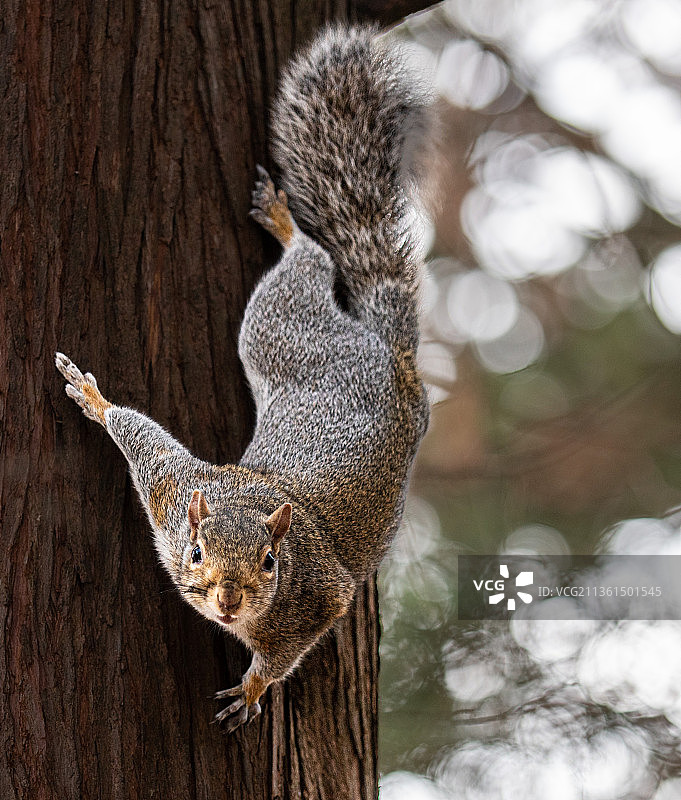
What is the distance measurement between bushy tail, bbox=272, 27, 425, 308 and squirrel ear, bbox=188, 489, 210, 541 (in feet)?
2.88

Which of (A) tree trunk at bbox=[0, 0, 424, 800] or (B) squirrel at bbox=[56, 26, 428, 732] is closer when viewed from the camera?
(A) tree trunk at bbox=[0, 0, 424, 800]

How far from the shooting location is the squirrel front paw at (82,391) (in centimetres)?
212

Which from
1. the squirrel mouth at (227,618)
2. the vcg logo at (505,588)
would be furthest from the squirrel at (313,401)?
the vcg logo at (505,588)

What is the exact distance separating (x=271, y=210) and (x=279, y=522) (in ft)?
2.90

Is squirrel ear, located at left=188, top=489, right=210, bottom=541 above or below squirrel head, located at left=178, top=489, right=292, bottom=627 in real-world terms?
above

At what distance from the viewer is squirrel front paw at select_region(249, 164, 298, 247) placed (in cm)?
250

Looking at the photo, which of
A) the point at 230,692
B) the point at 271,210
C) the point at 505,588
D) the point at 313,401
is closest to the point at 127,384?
the point at 313,401

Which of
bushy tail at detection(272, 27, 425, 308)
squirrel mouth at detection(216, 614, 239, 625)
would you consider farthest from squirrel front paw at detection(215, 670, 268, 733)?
bushy tail at detection(272, 27, 425, 308)

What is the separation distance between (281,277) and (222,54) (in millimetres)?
635

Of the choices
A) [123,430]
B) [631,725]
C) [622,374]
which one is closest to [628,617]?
[631,725]

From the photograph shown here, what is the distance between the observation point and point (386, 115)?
285 cm

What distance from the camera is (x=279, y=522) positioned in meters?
2.09

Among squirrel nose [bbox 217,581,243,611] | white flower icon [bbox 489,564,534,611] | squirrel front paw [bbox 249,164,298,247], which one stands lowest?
white flower icon [bbox 489,564,534,611]

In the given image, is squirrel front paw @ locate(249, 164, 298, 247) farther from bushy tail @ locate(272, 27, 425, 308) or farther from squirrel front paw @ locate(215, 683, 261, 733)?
squirrel front paw @ locate(215, 683, 261, 733)
